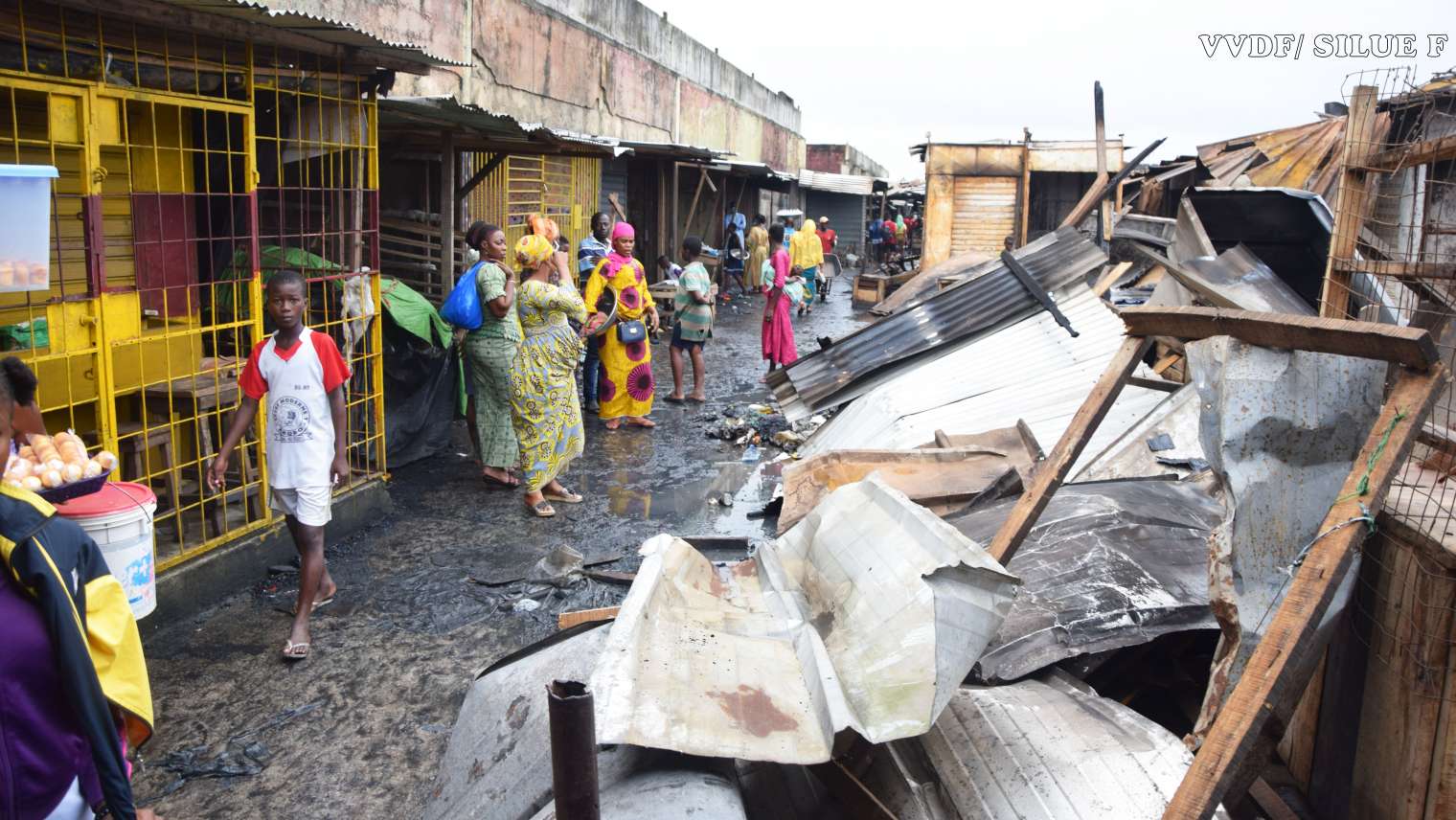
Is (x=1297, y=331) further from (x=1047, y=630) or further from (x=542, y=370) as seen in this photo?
(x=542, y=370)

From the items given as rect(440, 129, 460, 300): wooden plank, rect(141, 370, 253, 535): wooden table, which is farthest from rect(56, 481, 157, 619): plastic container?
rect(440, 129, 460, 300): wooden plank

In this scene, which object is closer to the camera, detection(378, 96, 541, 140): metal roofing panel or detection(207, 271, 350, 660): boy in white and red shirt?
detection(207, 271, 350, 660): boy in white and red shirt

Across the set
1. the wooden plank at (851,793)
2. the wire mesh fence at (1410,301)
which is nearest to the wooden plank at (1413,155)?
the wire mesh fence at (1410,301)

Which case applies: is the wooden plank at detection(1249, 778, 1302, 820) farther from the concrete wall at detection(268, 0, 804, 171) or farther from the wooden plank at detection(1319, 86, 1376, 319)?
the concrete wall at detection(268, 0, 804, 171)

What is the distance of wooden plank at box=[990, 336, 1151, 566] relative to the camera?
3160mm

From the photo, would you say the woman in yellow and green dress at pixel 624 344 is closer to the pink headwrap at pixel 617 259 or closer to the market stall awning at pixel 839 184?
the pink headwrap at pixel 617 259

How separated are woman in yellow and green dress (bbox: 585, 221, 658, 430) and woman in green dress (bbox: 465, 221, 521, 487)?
1.24 meters

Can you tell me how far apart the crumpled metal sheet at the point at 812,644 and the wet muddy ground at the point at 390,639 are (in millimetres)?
1421

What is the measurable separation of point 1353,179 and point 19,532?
4.26 meters

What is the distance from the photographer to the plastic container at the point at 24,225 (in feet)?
10.6

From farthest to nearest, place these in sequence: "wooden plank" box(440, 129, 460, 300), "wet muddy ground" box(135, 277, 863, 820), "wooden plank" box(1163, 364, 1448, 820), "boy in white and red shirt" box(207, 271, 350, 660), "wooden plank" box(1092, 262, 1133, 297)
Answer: "wooden plank" box(1092, 262, 1133, 297), "wooden plank" box(440, 129, 460, 300), "boy in white and red shirt" box(207, 271, 350, 660), "wet muddy ground" box(135, 277, 863, 820), "wooden plank" box(1163, 364, 1448, 820)

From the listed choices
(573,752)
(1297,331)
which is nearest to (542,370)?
(1297,331)

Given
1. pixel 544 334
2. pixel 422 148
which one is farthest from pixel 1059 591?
pixel 422 148

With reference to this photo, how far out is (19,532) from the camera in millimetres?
1943
